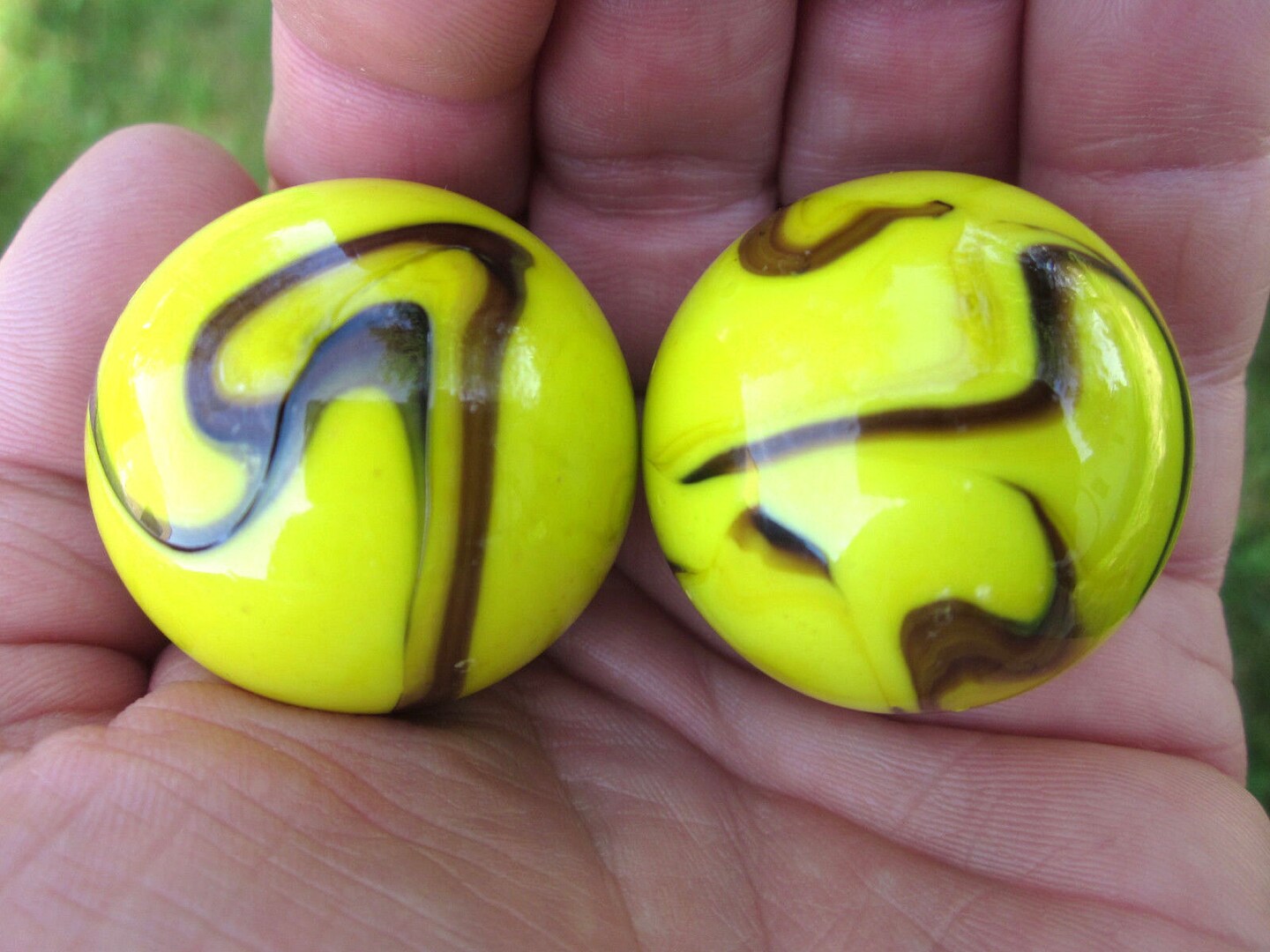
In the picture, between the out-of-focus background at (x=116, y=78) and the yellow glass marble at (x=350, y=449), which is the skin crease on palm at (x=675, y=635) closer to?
the yellow glass marble at (x=350, y=449)

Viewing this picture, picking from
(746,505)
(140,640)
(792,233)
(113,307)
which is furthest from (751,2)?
(140,640)

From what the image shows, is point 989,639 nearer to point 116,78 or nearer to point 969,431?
point 969,431

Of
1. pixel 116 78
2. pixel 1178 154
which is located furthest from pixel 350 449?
pixel 116 78

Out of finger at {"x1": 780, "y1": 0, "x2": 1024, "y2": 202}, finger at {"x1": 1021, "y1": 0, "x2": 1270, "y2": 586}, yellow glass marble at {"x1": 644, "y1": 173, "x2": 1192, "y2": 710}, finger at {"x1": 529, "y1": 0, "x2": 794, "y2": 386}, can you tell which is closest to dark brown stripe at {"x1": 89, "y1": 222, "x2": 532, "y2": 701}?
yellow glass marble at {"x1": 644, "y1": 173, "x2": 1192, "y2": 710}

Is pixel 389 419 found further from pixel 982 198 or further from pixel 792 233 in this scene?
pixel 982 198

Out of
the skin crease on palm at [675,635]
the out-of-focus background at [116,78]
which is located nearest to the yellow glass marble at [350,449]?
the skin crease on palm at [675,635]

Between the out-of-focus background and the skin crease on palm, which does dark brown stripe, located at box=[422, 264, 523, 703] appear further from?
the out-of-focus background
